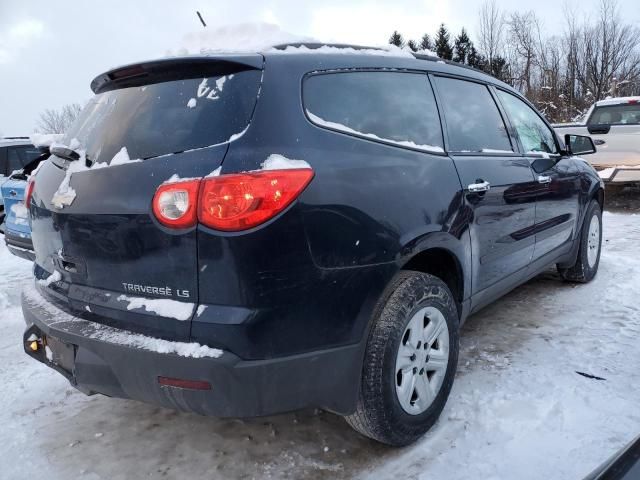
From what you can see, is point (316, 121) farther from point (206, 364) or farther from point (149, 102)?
point (206, 364)

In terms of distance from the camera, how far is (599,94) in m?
32.1

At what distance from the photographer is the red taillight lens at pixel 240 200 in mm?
1745

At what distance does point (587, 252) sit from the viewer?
458cm

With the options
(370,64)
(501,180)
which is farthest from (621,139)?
Result: (370,64)

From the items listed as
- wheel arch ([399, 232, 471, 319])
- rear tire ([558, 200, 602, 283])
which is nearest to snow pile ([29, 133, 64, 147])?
wheel arch ([399, 232, 471, 319])

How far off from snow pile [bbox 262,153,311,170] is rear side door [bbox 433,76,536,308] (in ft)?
Result: 3.67

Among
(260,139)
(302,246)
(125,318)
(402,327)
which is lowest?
(402,327)

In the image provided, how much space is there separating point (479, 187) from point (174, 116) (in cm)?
160

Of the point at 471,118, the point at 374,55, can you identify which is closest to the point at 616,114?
the point at 471,118

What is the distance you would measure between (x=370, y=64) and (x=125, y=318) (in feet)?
5.08

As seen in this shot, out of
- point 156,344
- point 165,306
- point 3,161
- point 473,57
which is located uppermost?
point 473,57

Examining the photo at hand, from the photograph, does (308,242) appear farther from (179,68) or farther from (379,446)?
(379,446)

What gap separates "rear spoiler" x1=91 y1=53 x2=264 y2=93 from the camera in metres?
1.99

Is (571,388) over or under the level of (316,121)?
under
